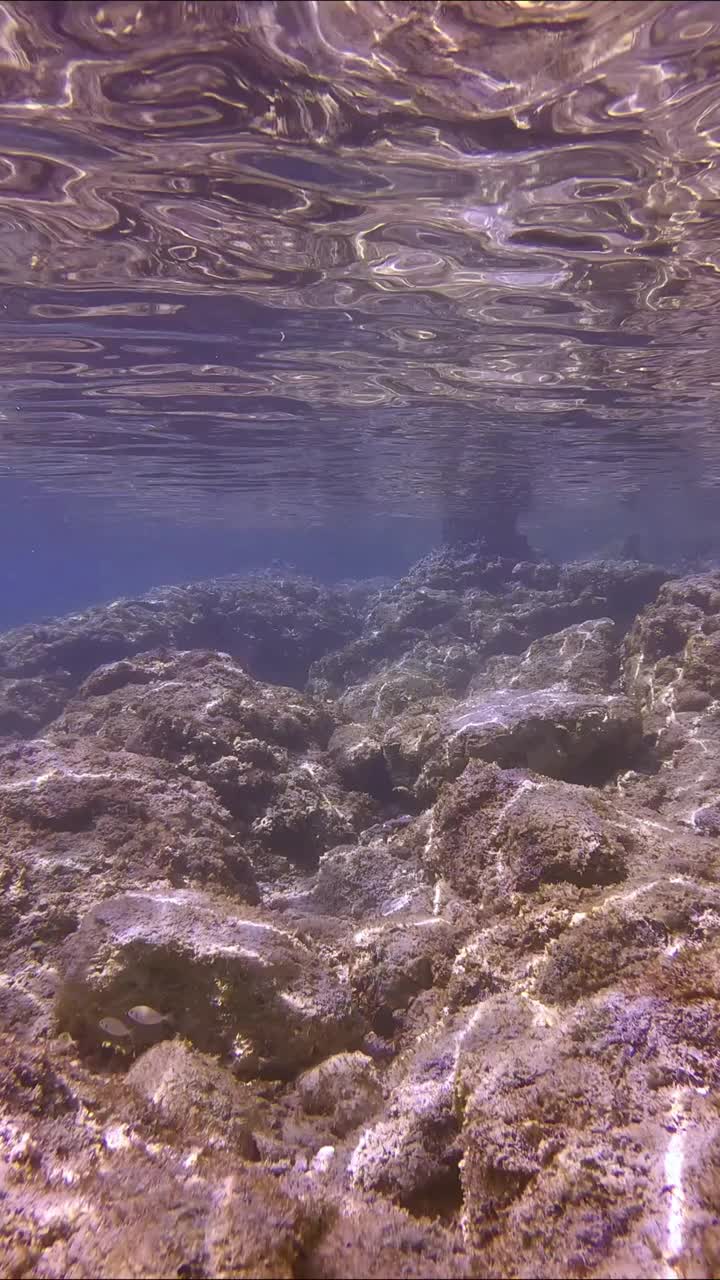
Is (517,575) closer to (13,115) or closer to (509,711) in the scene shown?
(509,711)

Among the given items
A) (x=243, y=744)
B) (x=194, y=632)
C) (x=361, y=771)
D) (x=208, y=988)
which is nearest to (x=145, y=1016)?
(x=208, y=988)

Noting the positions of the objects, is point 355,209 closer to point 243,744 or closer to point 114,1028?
point 243,744

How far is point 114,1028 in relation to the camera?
340cm

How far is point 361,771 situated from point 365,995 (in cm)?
400

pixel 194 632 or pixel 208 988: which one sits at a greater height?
pixel 208 988

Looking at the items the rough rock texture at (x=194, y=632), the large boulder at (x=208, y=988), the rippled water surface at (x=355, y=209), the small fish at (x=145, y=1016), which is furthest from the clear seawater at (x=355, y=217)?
the small fish at (x=145, y=1016)

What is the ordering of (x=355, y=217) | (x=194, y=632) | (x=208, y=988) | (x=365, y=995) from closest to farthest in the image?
(x=208, y=988), (x=365, y=995), (x=355, y=217), (x=194, y=632)

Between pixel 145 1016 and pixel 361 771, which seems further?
pixel 361 771

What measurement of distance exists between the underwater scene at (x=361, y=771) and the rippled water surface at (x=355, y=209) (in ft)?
0.19

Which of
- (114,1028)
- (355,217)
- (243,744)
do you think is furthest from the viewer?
(355,217)

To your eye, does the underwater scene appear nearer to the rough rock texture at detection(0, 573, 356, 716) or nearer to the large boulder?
the large boulder

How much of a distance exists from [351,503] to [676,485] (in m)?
22.1

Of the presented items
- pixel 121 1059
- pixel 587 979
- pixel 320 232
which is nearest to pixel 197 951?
pixel 121 1059

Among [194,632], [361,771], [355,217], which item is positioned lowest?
[194,632]
